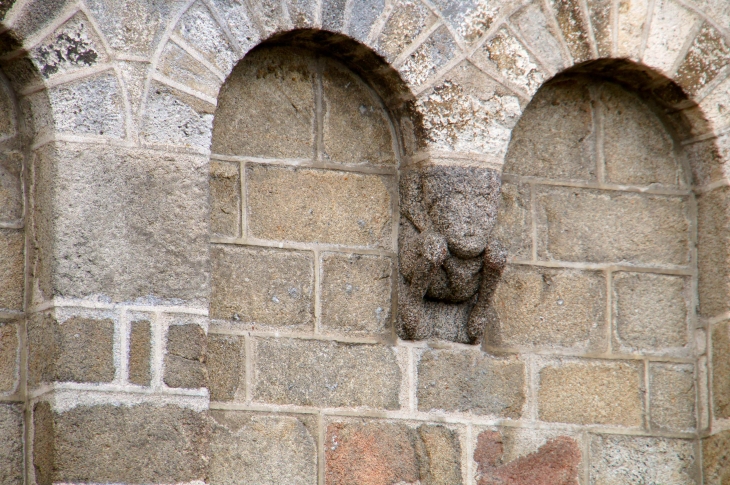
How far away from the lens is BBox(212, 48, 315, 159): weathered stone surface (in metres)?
3.85

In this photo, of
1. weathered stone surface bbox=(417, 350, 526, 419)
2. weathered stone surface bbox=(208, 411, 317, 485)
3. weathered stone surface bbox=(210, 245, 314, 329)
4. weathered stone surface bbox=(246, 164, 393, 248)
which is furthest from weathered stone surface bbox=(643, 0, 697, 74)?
weathered stone surface bbox=(208, 411, 317, 485)

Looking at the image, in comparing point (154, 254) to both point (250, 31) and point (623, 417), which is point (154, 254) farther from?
point (623, 417)

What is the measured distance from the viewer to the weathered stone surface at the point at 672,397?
4152mm

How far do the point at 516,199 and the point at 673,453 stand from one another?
1.10m

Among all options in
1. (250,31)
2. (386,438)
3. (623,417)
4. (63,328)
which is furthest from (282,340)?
(623,417)

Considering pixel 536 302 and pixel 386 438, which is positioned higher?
pixel 536 302

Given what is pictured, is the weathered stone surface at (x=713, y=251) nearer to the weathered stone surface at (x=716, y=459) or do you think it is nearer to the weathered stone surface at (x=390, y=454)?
the weathered stone surface at (x=716, y=459)

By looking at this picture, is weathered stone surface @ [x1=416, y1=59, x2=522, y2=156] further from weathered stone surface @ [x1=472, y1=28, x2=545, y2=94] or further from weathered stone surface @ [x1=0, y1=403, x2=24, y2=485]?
weathered stone surface @ [x1=0, y1=403, x2=24, y2=485]

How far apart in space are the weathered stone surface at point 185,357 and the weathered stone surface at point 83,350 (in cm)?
18

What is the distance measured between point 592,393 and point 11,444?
2.02m

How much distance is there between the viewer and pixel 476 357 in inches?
158

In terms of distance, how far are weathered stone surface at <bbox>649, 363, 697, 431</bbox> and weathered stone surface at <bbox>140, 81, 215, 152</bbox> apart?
1.87m

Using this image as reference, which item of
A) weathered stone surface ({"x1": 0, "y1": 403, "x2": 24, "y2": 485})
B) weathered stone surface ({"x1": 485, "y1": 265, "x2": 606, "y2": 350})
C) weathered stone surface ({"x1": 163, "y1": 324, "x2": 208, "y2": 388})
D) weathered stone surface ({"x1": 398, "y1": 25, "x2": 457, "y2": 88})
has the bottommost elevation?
weathered stone surface ({"x1": 0, "y1": 403, "x2": 24, "y2": 485})

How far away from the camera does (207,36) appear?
364 cm
